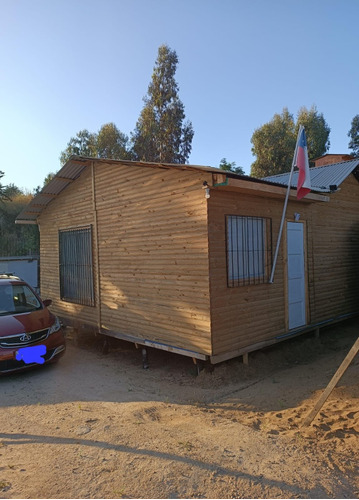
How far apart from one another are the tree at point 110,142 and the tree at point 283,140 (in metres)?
11.8

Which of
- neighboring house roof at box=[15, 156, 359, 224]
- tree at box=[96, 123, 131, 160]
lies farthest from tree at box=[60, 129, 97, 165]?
neighboring house roof at box=[15, 156, 359, 224]

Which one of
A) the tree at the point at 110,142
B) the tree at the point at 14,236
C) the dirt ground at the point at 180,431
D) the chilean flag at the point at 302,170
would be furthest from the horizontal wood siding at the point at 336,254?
the tree at the point at 110,142

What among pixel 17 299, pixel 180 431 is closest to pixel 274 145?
pixel 17 299

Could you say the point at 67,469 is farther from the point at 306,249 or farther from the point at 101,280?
the point at 306,249

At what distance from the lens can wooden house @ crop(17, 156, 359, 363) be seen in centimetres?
622

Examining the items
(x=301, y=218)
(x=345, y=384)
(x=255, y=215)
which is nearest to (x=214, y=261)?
(x=255, y=215)

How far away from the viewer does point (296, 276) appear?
8211 millimetres

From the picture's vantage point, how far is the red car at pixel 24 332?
6.26 m

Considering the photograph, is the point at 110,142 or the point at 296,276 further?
the point at 110,142

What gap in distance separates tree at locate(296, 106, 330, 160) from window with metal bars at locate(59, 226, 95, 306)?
24998mm

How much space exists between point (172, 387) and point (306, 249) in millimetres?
4605

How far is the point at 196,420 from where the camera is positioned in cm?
469

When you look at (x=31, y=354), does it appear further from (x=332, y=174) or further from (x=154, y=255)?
(x=332, y=174)

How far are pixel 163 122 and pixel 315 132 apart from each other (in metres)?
12.7
